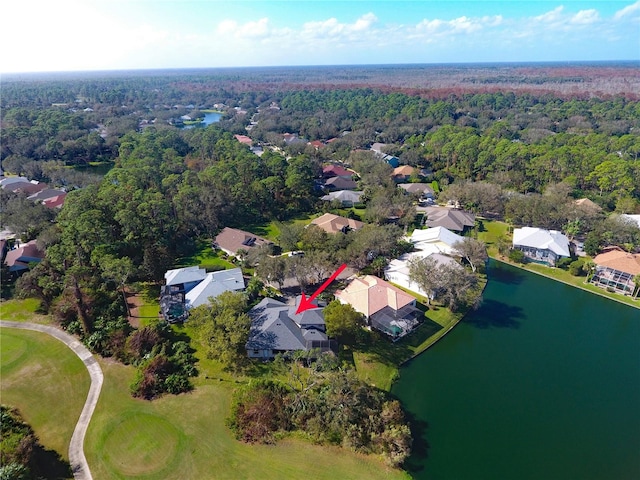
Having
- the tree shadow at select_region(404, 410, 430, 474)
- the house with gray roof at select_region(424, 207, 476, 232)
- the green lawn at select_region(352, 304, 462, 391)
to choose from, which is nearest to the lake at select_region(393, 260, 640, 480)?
the tree shadow at select_region(404, 410, 430, 474)

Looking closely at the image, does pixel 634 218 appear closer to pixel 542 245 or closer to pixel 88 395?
pixel 542 245

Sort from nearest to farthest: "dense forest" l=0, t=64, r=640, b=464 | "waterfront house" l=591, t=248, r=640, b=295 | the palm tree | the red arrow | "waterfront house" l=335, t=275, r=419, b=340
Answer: "waterfront house" l=335, t=275, r=419, b=340 < "dense forest" l=0, t=64, r=640, b=464 < the red arrow < the palm tree < "waterfront house" l=591, t=248, r=640, b=295

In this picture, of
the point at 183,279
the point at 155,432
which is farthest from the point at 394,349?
the point at 183,279

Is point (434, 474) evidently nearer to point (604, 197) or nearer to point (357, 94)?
point (604, 197)

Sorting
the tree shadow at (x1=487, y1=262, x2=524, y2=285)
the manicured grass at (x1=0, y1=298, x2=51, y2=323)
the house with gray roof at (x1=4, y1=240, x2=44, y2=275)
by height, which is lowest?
the tree shadow at (x1=487, y1=262, x2=524, y2=285)

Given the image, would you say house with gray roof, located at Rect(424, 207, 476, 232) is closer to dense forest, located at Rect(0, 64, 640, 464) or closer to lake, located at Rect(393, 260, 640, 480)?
dense forest, located at Rect(0, 64, 640, 464)
